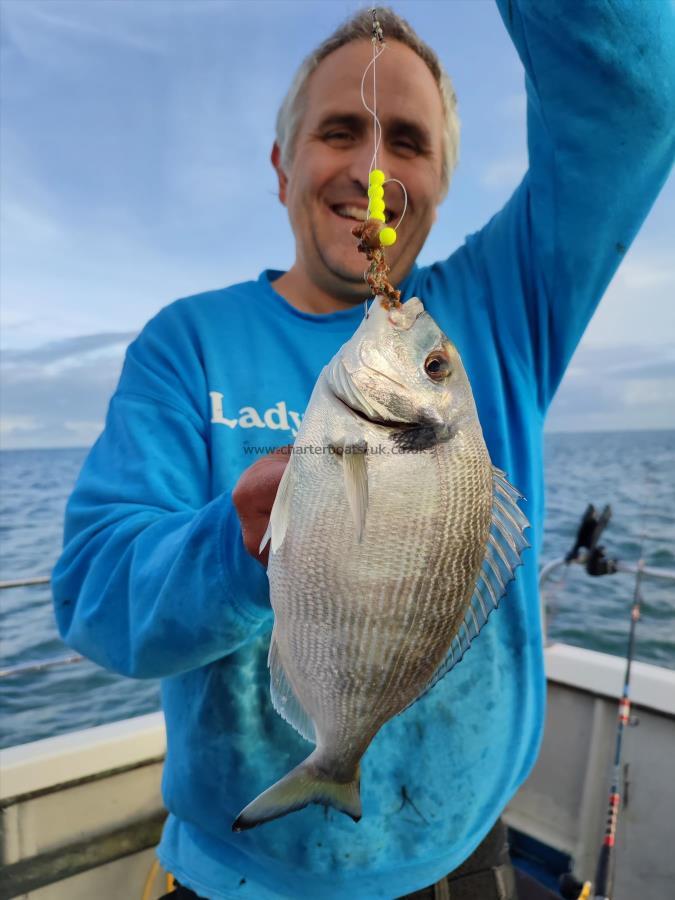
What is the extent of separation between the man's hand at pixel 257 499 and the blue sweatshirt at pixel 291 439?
0.21 meters

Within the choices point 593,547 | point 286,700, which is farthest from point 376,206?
point 593,547

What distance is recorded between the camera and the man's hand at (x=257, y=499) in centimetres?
103

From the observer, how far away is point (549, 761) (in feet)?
11.1

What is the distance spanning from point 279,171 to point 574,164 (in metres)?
0.94

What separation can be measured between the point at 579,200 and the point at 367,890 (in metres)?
1.70

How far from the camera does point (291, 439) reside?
5.29ft

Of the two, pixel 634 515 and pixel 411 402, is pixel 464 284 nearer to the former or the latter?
pixel 411 402

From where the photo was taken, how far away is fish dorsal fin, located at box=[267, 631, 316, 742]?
117 cm

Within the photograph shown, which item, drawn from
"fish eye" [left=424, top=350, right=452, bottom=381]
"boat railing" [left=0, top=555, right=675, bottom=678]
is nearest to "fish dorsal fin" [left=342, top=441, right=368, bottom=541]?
"fish eye" [left=424, top=350, right=452, bottom=381]

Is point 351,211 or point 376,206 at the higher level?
point 351,211

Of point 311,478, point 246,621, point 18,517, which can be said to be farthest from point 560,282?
point 18,517

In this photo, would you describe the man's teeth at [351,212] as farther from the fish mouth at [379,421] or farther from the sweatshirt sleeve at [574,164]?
the fish mouth at [379,421]

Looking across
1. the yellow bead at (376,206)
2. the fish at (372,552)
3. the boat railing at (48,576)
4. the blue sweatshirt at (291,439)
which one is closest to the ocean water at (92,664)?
the boat railing at (48,576)

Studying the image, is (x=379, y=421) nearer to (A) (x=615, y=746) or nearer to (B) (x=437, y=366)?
(B) (x=437, y=366)
